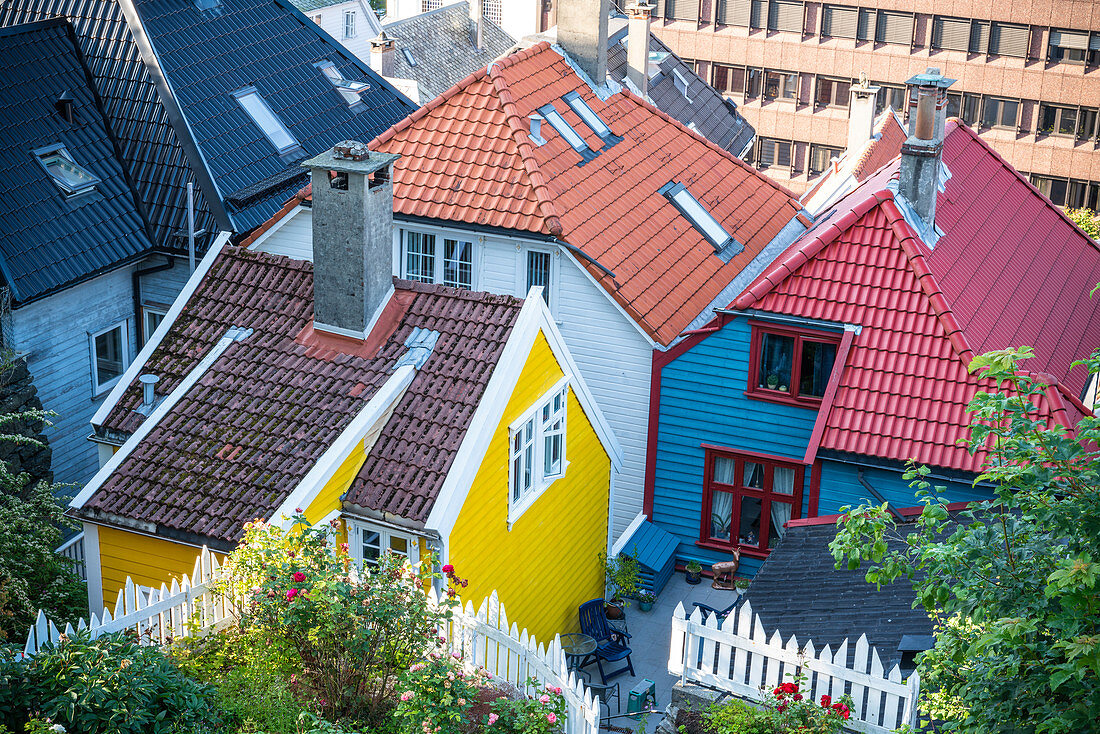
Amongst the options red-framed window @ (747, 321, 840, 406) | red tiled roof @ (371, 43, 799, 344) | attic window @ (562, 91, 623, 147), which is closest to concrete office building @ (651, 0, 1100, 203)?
red tiled roof @ (371, 43, 799, 344)

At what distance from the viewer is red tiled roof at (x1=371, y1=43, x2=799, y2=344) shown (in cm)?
2216

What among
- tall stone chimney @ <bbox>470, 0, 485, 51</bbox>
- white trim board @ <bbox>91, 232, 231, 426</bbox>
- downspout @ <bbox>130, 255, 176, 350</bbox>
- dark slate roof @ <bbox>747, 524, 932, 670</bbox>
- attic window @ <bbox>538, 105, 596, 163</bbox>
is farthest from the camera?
tall stone chimney @ <bbox>470, 0, 485, 51</bbox>

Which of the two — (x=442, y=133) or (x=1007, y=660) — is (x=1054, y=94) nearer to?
(x=442, y=133)

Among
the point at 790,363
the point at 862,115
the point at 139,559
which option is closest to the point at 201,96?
the point at 139,559

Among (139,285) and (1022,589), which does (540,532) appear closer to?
(1022,589)

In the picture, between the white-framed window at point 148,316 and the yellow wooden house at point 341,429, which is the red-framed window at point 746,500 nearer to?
the yellow wooden house at point 341,429

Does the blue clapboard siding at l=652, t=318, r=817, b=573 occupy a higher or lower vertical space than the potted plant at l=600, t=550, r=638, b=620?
higher

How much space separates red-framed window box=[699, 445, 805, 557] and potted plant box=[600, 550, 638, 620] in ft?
6.74

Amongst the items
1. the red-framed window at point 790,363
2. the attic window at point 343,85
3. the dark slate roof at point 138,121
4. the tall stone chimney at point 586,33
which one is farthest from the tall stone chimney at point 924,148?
the attic window at point 343,85

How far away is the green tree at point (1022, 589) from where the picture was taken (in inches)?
370

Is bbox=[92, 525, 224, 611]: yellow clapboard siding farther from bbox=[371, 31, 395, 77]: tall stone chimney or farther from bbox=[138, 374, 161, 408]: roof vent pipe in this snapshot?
bbox=[371, 31, 395, 77]: tall stone chimney

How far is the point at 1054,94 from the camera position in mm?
52031

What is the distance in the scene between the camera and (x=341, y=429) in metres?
15.9

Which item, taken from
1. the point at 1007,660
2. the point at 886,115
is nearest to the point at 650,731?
the point at 1007,660
